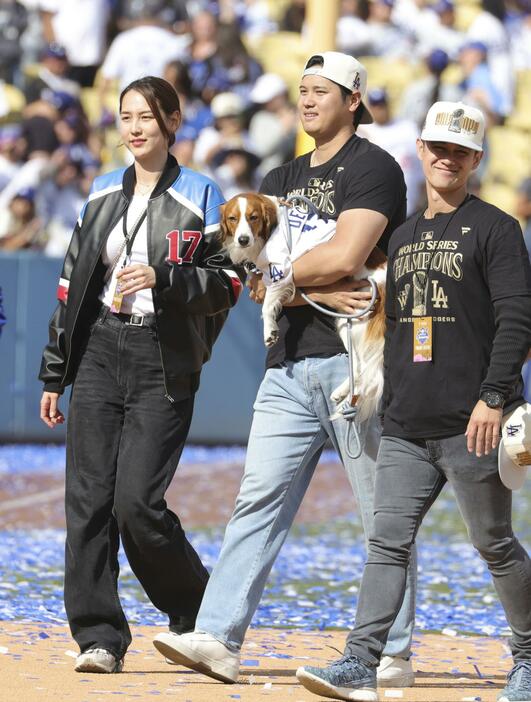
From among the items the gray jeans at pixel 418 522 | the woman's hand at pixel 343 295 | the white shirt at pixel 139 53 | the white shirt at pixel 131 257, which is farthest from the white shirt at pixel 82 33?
the gray jeans at pixel 418 522

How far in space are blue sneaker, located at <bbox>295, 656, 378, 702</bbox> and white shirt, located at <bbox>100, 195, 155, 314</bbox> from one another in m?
1.55

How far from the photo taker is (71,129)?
56.4ft

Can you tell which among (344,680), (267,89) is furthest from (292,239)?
(267,89)

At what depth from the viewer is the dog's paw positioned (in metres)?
5.42

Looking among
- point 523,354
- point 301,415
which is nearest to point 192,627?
point 301,415

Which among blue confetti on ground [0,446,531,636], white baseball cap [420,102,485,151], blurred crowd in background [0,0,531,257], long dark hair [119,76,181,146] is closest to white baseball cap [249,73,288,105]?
blurred crowd in background [0,0,531,257]

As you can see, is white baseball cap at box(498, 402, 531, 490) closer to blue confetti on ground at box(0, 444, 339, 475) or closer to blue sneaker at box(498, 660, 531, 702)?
blue sneaker at box(498, 660, 531, 702)

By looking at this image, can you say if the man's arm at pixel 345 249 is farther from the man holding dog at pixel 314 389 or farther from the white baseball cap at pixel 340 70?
the white baseball cap at pixel 340 70

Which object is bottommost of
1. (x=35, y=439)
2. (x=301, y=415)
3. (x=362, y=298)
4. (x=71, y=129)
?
(x=35, y=439)

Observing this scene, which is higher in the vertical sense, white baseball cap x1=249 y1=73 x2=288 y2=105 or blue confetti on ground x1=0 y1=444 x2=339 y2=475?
white baseball cap x1=249 y1=73 x2=288 y2=105

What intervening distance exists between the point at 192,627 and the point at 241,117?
42.2 feet

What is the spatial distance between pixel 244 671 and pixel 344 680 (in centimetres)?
95

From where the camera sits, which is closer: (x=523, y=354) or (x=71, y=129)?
(x=523, y=354)

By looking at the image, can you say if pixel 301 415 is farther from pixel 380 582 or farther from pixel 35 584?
pixel 35 584
